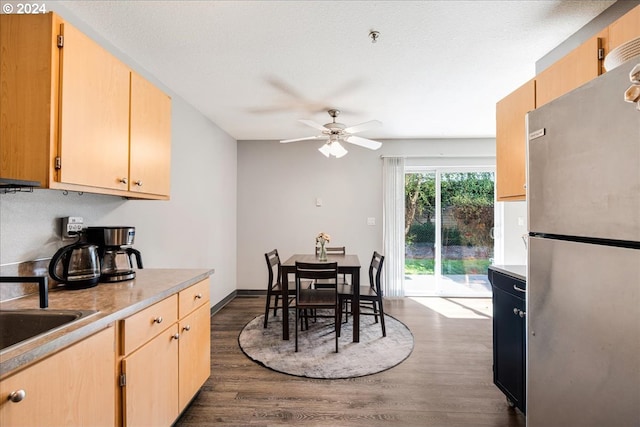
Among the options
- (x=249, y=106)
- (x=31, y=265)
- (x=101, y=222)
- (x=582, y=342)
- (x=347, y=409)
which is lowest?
(x=347, y=409)

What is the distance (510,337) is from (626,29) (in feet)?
5.71

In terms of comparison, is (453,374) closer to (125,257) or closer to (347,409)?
(347,409)

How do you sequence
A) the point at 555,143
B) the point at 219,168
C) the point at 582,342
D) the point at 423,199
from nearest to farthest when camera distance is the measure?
the point at 582,342
the point at 555,143
the point at 219,168
the point at 423,199

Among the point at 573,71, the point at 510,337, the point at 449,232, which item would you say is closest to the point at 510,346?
the point at 510,337

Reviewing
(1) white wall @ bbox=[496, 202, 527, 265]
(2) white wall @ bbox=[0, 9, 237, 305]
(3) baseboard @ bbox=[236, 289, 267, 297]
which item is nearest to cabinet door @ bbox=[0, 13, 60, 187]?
(2) white wall @ bbox=[0, 9, 237, 305]

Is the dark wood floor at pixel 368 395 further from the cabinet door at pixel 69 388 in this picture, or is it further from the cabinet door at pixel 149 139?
the cabinet door at pixel 149 139

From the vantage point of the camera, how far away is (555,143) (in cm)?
114

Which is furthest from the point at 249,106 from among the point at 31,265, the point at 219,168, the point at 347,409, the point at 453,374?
the point at 453,374

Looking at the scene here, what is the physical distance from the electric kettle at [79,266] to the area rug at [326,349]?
1.57m

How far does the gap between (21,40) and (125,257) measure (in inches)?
47.1

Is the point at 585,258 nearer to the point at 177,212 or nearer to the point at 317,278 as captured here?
the point at 317,278

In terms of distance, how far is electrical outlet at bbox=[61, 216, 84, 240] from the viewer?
181cm

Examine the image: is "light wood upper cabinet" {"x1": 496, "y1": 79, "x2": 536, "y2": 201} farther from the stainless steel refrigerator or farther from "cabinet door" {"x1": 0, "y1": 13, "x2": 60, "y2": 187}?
"cabinet door" {"x1": 0, "y1": 13, "x2": 60, "y2": 187}

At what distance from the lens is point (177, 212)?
10.5 ft
